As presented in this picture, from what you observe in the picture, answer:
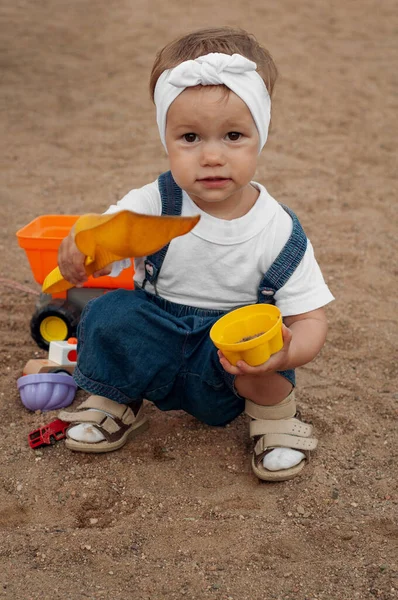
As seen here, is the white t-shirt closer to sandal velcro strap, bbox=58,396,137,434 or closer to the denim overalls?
the denim overalls

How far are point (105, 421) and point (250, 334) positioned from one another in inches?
22.5

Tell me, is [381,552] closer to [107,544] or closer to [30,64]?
[107,544]

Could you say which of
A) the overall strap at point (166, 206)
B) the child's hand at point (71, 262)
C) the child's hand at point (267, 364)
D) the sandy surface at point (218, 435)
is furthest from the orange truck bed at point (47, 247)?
the child's hand at point (267, 364)

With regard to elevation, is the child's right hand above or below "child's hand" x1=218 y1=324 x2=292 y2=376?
above

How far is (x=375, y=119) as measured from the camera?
5566 millimetres

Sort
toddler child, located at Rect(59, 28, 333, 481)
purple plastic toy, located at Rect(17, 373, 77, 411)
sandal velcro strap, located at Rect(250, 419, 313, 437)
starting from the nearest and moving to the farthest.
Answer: toddler child, located at Rect(59, 28, 333, 481)
sandal velcro strap, located at Rect(250, 419, 313, 437)
purple plastic toy, located at Rect(17, 373, 77, 411)

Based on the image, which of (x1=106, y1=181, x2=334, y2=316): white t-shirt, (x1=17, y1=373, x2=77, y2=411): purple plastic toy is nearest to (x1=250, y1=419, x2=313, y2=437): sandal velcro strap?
(x1=106, y1=181, x2=334, y2=316): white t-shirt

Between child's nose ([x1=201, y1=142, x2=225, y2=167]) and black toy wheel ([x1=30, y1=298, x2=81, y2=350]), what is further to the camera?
black toy wheel ([x1=30, y1=298, x2=81, y2=350])

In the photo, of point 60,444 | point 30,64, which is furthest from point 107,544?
point 30,64

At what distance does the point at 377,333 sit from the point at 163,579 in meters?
1.52

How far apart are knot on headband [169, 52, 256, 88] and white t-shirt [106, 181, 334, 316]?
368 millimetres

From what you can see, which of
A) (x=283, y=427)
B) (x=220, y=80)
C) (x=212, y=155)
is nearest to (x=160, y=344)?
(x=283, y=427)

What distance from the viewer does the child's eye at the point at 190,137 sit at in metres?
2.05

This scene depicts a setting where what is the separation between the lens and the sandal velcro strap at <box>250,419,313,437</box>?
2264 mm
